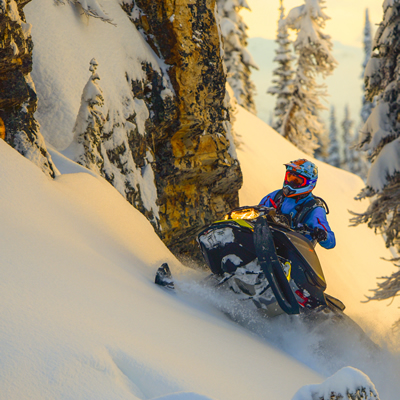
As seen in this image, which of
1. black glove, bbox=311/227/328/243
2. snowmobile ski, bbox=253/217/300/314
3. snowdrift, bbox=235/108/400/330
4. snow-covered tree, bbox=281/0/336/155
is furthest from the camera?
snow-covered tree, bbox=281/0/336/155

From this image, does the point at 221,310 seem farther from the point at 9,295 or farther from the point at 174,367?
the point at 9,295

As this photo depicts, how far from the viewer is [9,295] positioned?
2.47 m

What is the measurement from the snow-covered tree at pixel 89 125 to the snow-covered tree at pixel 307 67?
935 inches

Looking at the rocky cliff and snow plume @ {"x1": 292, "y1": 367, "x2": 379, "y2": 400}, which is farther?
the rocky cliff

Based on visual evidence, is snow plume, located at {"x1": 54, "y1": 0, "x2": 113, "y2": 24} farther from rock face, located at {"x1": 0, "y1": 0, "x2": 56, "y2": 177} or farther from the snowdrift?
the snowdrift

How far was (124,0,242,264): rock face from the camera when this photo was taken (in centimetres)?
935

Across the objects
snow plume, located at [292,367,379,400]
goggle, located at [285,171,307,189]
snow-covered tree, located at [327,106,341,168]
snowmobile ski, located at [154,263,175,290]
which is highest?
snow plume, located at [292,367,379,400]

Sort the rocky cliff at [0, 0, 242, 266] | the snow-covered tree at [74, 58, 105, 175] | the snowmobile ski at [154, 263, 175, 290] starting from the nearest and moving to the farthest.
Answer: the snowmobile ski at [154, 263, 175, 290]
the snow-covered tree at [74, 58, 105, 175]
the rocky cliff at [0, 0, 242, 266]

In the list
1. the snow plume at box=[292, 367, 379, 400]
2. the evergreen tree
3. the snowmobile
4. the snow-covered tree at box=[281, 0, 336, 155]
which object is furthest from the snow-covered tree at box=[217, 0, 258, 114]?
the snow plume at box=[292, 367, 379, 400]

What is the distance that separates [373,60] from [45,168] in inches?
312

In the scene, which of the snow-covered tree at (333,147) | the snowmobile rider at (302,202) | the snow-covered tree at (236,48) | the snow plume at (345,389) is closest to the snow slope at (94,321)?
the snow plume at (345,389)

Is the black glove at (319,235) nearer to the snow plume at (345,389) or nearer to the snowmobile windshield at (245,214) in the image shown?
the snowmobile windshield at (245,214)

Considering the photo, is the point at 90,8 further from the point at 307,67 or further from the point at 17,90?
the point at 307,67

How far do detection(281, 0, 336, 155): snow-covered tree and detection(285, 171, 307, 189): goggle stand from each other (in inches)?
938
